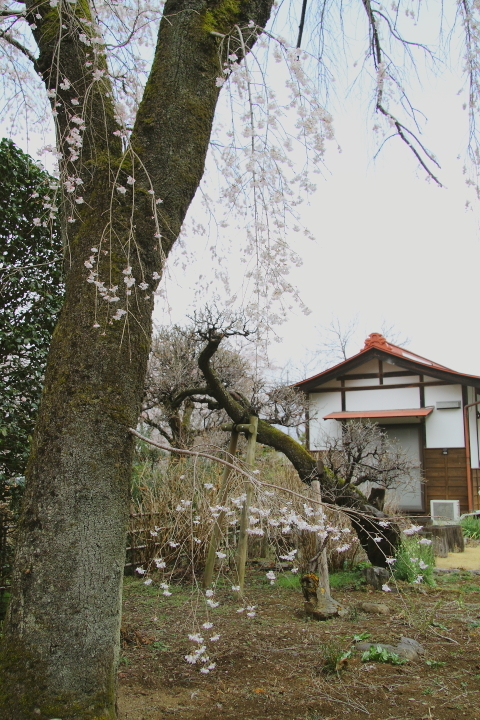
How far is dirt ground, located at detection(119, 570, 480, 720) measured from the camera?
9.11 ft

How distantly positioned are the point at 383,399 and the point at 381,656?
10.1 m

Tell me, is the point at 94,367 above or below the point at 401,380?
below

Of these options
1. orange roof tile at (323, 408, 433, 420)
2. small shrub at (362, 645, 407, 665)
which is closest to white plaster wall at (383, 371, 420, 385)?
orange roof tile at (323, 408, 433, 420)

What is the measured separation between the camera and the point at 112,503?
2.32m

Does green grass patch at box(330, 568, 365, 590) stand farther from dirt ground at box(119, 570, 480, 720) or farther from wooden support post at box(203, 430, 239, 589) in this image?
wooden support post at box(203, 430, 239, 589)

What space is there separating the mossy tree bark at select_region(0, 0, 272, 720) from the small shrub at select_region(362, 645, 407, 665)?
1862mm

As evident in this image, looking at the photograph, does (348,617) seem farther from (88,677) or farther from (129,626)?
(88,677)

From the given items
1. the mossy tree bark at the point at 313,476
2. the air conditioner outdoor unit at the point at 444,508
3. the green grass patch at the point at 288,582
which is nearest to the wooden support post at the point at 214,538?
the mossy tree bark at the point at 313,476

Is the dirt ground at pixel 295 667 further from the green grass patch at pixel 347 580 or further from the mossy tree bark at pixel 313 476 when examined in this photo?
the mossy tree bark at pixel 313 476

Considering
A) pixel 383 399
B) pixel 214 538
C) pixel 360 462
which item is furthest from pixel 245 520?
pixel 383 399

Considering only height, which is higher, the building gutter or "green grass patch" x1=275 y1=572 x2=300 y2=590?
the building gutter

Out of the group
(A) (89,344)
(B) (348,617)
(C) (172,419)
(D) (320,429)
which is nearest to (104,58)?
(A) (89,344)

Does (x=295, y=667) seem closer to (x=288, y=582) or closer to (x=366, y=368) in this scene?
(x=288, y=582)

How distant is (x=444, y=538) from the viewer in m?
7.91
